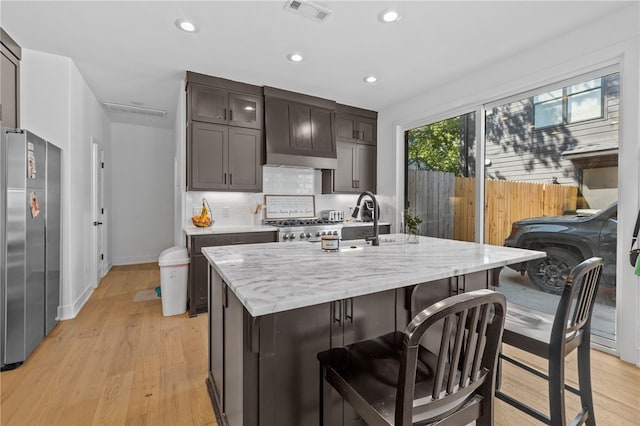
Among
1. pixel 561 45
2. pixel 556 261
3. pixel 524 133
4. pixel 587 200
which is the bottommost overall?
pixel 556 261

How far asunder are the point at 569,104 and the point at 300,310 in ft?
10.5

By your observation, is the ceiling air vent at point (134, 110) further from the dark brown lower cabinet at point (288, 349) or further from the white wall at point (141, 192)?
the dark brown lower cabinet at point (288, 349)

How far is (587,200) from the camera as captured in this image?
270 centimetres

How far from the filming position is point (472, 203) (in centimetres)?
365

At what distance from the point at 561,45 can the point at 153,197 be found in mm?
6552

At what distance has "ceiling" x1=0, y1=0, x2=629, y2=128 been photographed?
7.91 ft

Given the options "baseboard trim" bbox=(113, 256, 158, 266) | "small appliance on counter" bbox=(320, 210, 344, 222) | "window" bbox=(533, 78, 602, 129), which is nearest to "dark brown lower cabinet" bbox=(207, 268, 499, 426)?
"window" bbox=(533, 78, 602, 129)

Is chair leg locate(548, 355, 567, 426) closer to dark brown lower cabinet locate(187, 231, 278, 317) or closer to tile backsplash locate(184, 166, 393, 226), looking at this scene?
dark brown lower cabinet locate(187, 231, 278, 317)

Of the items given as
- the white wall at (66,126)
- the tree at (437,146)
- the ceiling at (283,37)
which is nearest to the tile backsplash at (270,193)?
the tree at (437,146)

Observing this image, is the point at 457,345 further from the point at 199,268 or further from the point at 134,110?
the point at 134,110

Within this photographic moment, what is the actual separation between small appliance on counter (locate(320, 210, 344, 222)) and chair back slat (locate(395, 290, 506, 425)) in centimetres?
374

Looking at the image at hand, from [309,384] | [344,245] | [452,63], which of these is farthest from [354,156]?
[309,384]

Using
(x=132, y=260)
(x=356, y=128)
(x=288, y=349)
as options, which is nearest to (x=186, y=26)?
(x=288, y=349)

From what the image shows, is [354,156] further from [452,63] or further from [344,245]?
[344,245]
